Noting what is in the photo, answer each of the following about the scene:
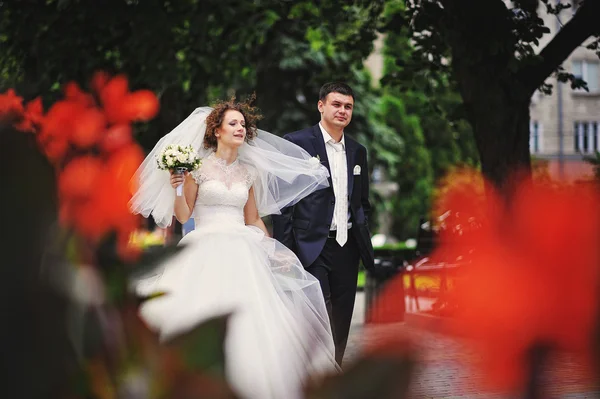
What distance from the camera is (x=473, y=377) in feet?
3.19

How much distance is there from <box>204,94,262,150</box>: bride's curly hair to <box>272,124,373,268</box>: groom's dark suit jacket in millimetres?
352

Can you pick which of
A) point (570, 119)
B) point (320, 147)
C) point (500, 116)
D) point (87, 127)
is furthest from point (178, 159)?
point (570, 119)

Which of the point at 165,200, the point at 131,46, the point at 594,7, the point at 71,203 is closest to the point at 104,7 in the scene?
the point at 131,46

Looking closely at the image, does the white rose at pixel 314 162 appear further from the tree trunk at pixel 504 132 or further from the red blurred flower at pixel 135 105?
the red blurred flower at pixel 135 105

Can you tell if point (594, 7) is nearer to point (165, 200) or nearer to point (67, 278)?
point (165, 200)

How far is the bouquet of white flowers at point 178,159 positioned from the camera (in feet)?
22.5

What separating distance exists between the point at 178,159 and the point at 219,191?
24.0 inches

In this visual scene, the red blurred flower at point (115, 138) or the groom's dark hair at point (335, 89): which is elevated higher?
the groom's dark hair at point (335, 89)

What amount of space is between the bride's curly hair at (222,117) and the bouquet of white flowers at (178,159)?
1.61 ft

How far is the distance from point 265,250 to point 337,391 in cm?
638

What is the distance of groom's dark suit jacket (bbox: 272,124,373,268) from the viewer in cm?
742

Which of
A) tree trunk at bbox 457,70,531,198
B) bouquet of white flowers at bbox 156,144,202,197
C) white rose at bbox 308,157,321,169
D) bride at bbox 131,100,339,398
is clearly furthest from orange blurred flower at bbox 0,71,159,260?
tree trunk at bbox 457,70,531,198

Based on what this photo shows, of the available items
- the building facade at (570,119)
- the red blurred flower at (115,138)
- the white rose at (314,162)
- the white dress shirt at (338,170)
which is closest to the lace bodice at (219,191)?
the white rose at (314,162)

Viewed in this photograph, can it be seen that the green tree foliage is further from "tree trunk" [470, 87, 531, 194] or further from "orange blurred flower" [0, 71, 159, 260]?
"orange blurred flower" [0, 71, 159, 260]
